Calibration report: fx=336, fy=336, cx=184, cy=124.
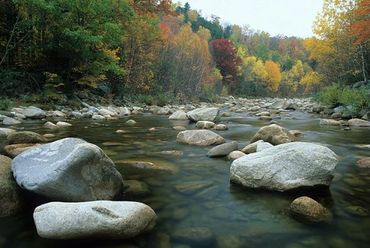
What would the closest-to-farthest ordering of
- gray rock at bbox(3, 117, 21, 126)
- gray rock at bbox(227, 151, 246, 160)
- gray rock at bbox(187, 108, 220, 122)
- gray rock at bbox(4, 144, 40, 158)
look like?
1. gray rock at bbox(4, 144, 40, 158)
2. gray rock at bbox(227, 151, 246, 160)
3. gray rock at bbox(3, 117, 21, 126)
4. gray rock at bbox(187, 108, 220, 122)

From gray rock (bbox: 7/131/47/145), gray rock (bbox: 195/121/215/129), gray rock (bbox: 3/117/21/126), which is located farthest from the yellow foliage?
gray rock (bbox: 7/131/47/145)

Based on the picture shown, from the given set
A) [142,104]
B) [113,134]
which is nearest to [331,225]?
[113,134]

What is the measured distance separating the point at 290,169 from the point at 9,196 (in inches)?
112

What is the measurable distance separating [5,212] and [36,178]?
0.39 metres

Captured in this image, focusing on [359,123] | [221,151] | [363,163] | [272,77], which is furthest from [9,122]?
[272,77]

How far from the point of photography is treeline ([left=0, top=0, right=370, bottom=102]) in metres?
16.4

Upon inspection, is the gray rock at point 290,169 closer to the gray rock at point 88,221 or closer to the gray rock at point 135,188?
the gray rock at point 135,188

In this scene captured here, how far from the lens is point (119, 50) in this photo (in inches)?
947

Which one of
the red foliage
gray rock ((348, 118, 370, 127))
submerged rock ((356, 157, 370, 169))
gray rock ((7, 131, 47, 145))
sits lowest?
gray rock ((7, 131, 47, 145))

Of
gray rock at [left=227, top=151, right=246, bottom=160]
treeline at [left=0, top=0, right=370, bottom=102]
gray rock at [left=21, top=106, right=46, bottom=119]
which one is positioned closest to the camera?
gray rock at [left=227, top=151, right=246, bottom=160]

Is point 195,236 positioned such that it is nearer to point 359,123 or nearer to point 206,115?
point 206,115

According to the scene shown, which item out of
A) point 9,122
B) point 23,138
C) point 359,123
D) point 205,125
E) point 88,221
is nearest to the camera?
point 88,221

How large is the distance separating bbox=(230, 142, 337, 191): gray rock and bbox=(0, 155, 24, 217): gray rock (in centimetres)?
235

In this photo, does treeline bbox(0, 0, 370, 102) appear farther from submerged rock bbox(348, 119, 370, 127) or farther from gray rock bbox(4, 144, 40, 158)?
gray rock bbox(4, 144, 40, 158)
